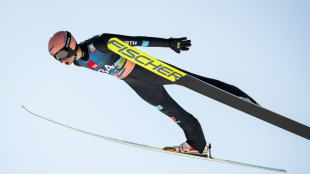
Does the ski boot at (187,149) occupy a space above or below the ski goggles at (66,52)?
below

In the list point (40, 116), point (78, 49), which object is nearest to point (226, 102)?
point (78, 49)

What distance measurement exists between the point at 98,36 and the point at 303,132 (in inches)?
109

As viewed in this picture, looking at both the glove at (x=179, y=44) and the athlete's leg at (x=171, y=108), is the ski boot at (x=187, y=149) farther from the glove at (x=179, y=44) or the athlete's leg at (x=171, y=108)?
the glove at (x=179, y=44)

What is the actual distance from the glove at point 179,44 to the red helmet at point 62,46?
43.1 inches

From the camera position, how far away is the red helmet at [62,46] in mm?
4113

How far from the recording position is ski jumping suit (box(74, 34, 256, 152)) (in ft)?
13.4

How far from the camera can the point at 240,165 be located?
5086 millimetres

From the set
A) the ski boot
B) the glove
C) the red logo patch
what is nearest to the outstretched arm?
the glove

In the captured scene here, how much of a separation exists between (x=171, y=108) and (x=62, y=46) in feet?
5.16

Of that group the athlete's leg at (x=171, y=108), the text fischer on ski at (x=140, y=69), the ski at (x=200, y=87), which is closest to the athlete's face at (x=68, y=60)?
the text fischer on ski at (x=140, y=69)

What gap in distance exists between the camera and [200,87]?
4270 millimetres

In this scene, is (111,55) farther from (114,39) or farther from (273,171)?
(273,171)

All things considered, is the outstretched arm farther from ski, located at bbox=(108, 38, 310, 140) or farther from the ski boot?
the ski boot

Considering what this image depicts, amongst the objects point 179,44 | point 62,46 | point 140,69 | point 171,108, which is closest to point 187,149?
point 171,108
